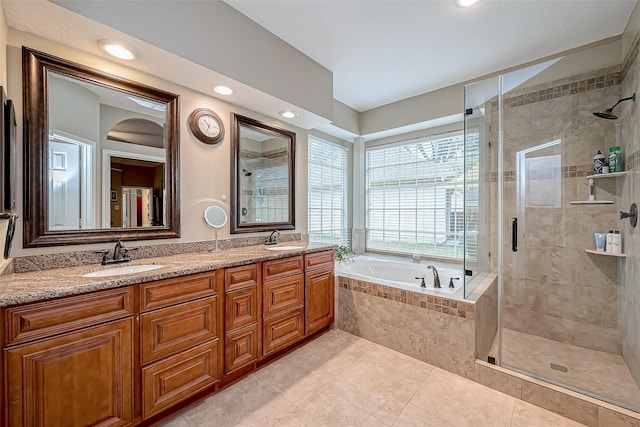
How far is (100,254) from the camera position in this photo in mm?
1732

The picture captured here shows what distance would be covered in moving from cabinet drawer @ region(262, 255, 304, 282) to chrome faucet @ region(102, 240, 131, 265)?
0.91 meters

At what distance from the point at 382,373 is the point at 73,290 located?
6.61 ft

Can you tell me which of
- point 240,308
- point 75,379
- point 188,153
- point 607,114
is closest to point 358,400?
point 240,308

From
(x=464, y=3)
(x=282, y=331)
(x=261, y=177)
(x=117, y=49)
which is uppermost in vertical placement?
(x=464, y=3)

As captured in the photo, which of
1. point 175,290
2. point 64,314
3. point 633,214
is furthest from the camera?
point 633,214

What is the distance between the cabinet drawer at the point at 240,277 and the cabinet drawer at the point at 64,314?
560 millimetres

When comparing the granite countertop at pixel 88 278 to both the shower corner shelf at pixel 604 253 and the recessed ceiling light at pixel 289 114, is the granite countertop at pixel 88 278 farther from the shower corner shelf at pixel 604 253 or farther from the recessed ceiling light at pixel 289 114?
the shower corner shelf at pixel 604 253

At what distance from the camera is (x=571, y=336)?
2416mm

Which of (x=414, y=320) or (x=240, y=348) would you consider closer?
(x=240, y=348)

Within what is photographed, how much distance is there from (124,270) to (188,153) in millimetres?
1002

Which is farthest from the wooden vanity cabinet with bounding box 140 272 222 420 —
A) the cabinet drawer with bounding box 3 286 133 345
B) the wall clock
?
the wall clock

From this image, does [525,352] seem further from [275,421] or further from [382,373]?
[275,421]

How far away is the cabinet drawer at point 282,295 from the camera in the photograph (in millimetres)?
2090

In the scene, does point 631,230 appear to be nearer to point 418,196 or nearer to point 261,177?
point 418,196
